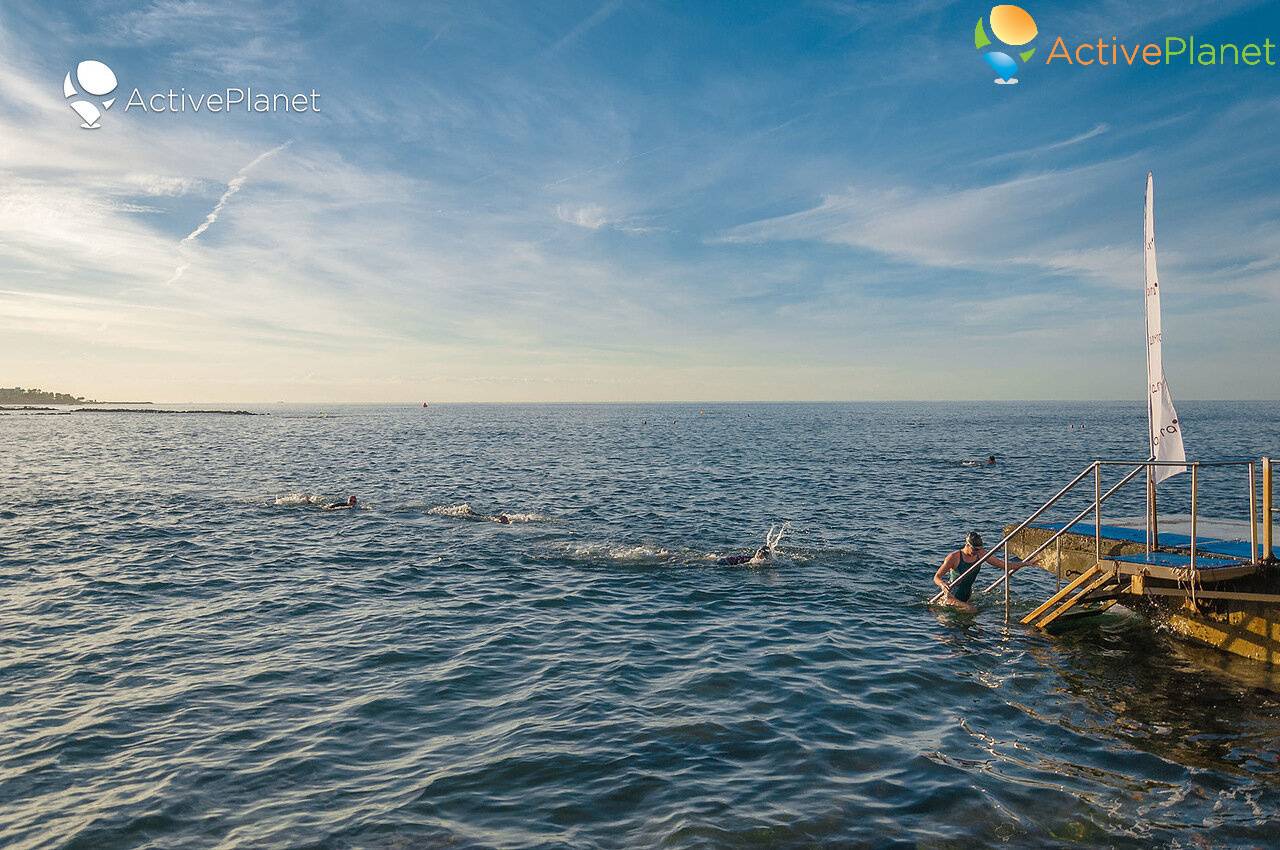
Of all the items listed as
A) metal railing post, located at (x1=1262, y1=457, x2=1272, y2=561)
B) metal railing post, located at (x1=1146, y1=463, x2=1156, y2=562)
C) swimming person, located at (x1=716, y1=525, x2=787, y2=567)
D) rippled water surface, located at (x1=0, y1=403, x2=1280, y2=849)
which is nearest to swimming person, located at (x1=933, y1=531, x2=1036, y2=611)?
rippled water surface, located at (x1=0, y1=403, x2=1280, y2=849)

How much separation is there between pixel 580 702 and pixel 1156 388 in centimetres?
1266

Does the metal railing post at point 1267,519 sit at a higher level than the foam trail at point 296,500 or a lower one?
higher

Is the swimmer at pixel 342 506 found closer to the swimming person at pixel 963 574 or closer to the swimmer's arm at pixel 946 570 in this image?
the swimmer's arm at pixel 946 570

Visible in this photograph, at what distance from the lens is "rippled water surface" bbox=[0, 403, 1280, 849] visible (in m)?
8.60

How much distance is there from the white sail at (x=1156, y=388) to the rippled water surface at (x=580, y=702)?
12.9 ft

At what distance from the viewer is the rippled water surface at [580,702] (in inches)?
339

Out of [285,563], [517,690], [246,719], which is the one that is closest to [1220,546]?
[517,690]

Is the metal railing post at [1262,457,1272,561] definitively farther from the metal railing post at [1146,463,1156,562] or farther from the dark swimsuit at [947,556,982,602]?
the dark swimsuit at [947,556,982,602]

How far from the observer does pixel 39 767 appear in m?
9.68

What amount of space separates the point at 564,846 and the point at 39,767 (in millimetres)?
7195

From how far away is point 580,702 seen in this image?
1204 cm

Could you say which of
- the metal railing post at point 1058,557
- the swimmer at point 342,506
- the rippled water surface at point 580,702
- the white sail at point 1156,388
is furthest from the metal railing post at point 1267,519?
the swimmer at point 342,506

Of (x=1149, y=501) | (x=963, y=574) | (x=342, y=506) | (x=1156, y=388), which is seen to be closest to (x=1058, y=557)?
(x=963, y=574)

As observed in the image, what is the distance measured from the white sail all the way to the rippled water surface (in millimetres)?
3917
